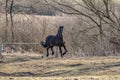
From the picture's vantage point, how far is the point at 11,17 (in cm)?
3247

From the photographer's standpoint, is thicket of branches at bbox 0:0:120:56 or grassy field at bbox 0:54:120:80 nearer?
grassy field at bbox 0:54:120:80

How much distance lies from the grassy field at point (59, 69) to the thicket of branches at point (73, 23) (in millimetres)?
9364

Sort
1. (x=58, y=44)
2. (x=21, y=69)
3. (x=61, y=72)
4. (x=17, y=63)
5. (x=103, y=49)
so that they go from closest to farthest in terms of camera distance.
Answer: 1. (x=61, y=72)
2. (x=21, y=69)
3. (x=17, y=63)
4. (x=58, y=44)
5. (x=103, y=49)

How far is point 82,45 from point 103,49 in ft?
10.1

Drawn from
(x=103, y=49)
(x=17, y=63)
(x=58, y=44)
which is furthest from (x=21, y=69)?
(x=103, y=49)

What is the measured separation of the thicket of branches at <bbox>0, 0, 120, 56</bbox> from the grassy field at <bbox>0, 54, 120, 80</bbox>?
30.7 feet

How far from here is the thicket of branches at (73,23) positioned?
2956cm

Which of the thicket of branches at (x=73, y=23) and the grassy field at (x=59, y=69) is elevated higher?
the thicket of branches at (x=73, y=23)

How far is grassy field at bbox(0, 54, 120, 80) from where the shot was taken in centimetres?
1555

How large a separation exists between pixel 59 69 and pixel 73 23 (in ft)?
47.0

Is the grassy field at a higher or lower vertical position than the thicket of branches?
lower

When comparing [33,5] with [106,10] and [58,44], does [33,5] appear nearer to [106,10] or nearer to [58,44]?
[106,10]

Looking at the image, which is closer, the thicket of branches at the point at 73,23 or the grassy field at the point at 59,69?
the grassy field at the point at 59,69

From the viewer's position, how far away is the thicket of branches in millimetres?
29562
